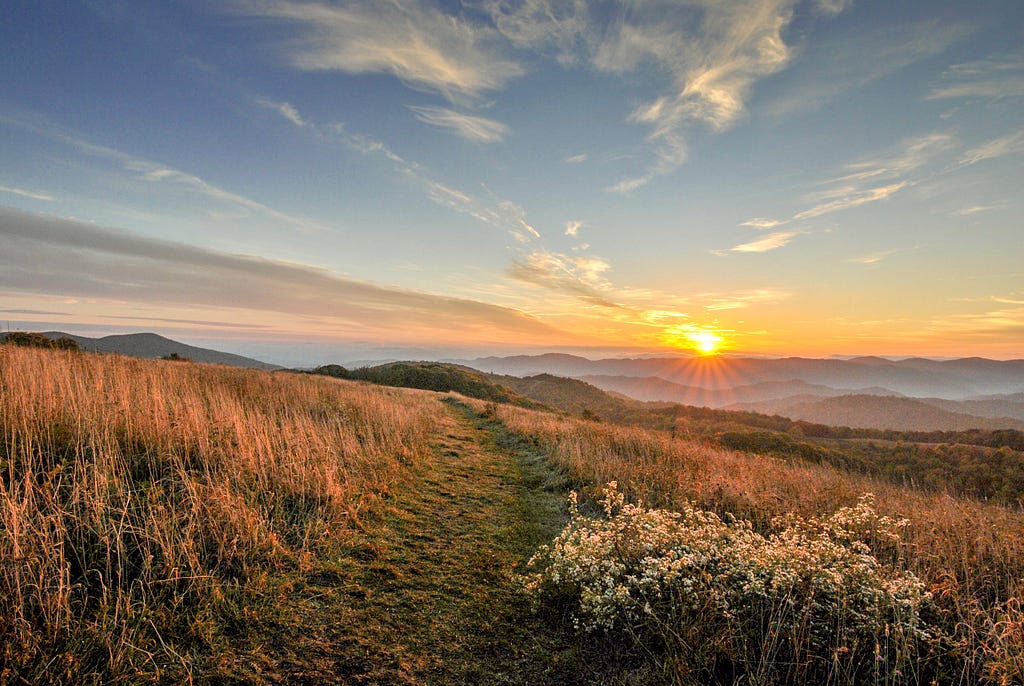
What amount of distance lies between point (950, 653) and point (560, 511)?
19.4 ft

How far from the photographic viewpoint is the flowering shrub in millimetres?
3578

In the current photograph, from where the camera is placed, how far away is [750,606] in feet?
13.2

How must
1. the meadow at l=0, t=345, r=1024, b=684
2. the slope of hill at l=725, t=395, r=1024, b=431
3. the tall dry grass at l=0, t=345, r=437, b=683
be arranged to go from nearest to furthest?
the tall dry grass at l=0, t=345, r=437, b=683 → the meadow at l=0, t=345, r=1024, b=684 → the slope of hill at l=725, t=395, r=1024, b=431

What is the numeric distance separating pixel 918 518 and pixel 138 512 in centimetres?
1215

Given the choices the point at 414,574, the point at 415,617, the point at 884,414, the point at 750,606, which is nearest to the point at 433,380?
the point at 414,574

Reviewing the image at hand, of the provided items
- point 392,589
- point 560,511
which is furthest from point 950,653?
point 560,511

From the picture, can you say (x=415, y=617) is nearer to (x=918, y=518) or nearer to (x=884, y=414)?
(x=918, y=518)

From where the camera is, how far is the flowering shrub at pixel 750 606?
358cm

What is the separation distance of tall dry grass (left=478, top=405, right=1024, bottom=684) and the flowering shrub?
0.39 m

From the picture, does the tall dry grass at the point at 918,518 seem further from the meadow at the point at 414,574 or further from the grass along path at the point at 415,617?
the grass along path at the point at 415,617

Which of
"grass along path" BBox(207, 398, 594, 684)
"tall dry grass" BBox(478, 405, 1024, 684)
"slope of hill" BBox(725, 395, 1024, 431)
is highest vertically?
"tall dry grass" BBox(478, 405, 1024, 684)

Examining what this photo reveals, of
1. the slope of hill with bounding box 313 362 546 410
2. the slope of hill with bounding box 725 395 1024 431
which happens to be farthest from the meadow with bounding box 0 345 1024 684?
the slope of hill with bounding box 725 395 1024 431

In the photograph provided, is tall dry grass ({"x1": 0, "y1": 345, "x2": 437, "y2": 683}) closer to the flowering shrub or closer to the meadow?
the meadow

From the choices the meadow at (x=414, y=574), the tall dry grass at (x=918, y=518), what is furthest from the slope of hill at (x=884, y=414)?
the meadow at (x=414, y=574)
